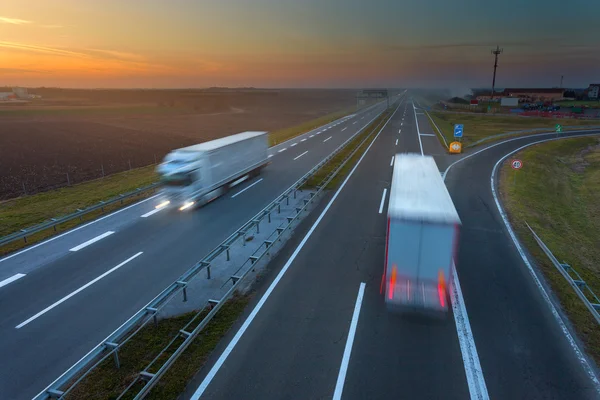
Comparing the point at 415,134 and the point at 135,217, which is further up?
the point at 415,134

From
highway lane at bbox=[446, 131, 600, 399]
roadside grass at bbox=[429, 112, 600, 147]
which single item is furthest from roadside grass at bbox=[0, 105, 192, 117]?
highway lane at bbox=[446, 131, 600, 399]

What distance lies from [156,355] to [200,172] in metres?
12.2

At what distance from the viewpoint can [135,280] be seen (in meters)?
12.5

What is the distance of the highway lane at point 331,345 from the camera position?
792 centimetres

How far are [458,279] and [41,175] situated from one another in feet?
112

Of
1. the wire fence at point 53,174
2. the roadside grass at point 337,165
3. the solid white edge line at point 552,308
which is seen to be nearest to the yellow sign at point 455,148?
the roadside grass at point 337,165

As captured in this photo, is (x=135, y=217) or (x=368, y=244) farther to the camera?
(x=135, y=217)

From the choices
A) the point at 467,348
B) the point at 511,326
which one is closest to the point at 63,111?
the point at 467,348

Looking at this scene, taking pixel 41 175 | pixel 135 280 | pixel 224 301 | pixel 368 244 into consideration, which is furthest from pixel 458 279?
pixel 41 175

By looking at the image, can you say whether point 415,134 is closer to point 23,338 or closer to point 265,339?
point 265,339

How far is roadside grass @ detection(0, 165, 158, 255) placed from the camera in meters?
17.1

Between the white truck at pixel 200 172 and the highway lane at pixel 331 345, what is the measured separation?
795cm

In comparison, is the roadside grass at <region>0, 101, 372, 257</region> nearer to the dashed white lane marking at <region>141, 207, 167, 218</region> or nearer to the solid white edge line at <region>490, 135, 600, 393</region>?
the dashed white lane marking at <region>141, 207, 167, 218</region>

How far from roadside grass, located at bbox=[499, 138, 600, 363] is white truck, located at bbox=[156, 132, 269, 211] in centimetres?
1706
